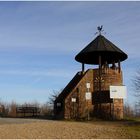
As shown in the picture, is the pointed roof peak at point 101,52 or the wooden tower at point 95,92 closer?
the wooden tower at point 95,92

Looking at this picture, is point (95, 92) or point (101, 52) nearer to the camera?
point (95, 92)

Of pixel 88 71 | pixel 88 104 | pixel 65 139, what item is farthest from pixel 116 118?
pixel 65 139

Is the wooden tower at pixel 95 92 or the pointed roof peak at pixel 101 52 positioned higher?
the pointed roof peak at pixel 101 52

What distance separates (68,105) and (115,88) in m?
4.47

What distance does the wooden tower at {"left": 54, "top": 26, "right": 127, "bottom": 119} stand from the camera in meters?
34.1

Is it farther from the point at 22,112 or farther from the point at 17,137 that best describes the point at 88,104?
the point at 17,137

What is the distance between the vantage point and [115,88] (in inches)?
1324

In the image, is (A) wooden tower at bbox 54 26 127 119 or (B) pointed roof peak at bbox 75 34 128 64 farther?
(B) pointed roof peak at bbox 75 34 128 64

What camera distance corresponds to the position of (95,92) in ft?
115

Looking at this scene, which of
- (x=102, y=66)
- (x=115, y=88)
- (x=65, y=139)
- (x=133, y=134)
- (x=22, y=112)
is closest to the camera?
(x=65, y=139)

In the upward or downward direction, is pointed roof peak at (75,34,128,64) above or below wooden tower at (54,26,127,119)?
above

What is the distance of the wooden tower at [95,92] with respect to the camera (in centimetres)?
3412

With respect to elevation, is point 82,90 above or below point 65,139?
above

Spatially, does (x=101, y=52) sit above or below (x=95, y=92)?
above
